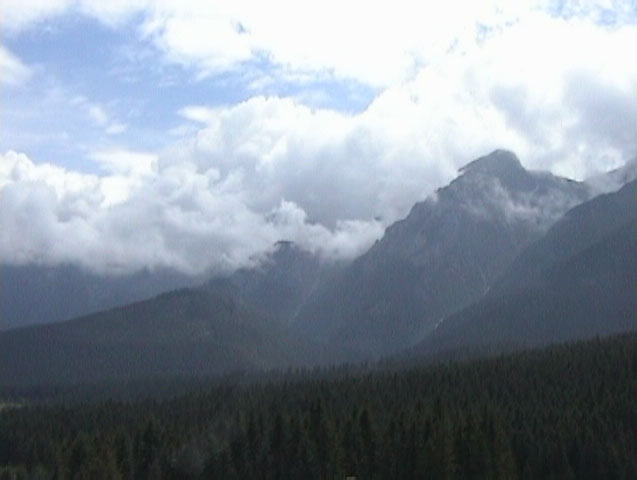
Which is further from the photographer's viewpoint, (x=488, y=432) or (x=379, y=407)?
(x=379, y=407)

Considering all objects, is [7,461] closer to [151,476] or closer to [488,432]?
[151,476]

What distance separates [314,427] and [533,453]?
116 ft

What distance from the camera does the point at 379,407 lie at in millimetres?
186500

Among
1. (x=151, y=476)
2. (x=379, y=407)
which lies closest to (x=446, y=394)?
(x=379, y=407)

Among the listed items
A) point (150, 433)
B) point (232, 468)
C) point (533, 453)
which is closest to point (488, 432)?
point (533, 453)

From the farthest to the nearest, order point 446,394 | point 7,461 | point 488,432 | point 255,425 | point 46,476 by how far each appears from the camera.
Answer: point 446,394
point 7,461
point 255,425
point 46,476
point 488,432

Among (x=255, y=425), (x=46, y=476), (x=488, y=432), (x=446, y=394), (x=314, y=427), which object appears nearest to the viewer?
(x=488, y=432)

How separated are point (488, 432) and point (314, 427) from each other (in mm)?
31412

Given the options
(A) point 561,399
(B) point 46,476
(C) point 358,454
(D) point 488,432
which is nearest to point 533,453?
(D) point 488,432

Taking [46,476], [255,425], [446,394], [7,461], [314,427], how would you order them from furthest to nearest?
[446,394]
[7,461]
[255,425]
[314,427]
[46,476]

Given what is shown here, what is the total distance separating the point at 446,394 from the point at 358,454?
62507mm

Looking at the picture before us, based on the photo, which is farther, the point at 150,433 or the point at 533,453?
the point at 150,433

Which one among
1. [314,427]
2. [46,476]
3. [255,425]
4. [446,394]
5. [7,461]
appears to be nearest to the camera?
[46,476]

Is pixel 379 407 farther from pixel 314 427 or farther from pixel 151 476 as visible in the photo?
pixel 151 476
